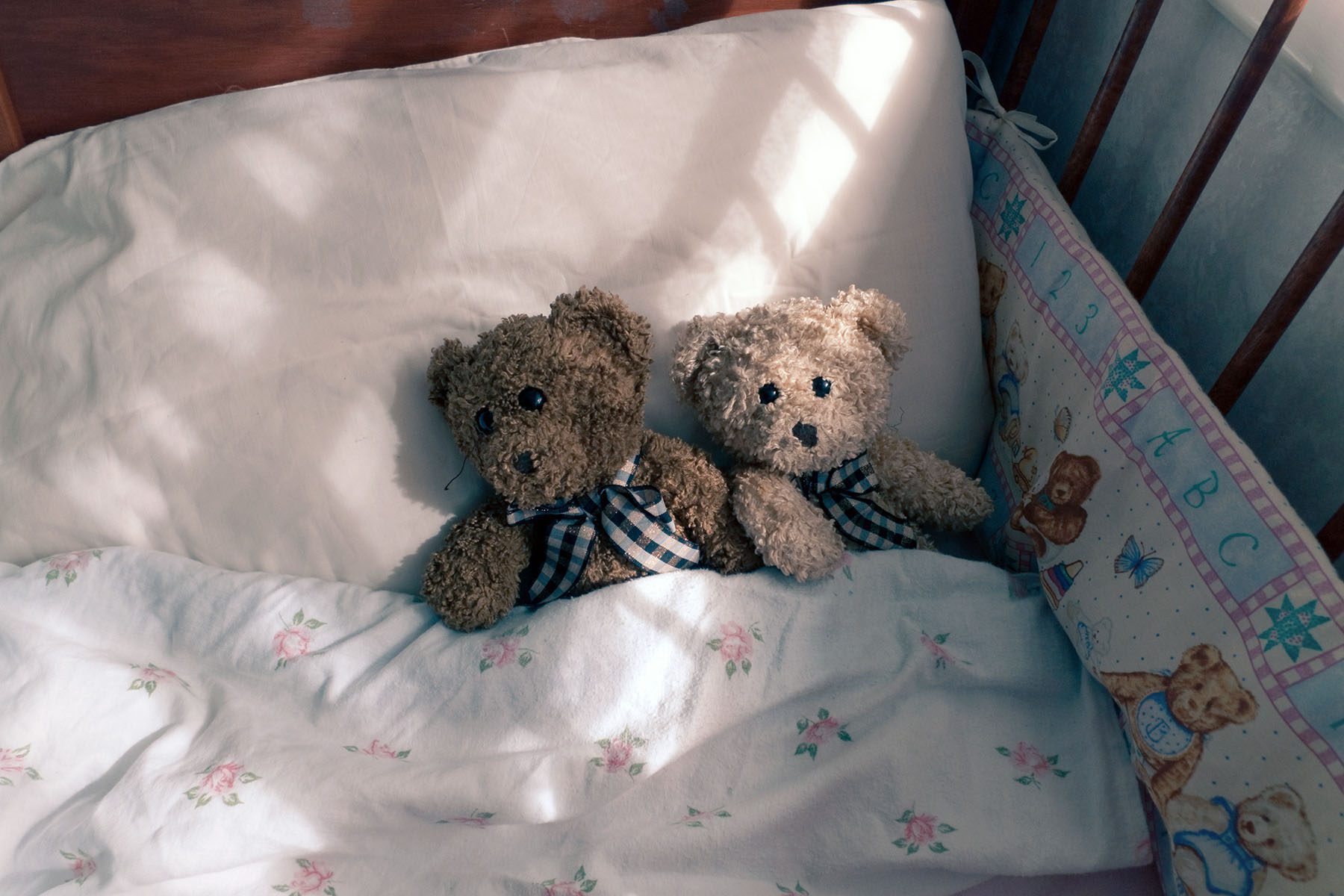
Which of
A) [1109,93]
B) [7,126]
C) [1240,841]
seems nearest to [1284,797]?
[1240,841]

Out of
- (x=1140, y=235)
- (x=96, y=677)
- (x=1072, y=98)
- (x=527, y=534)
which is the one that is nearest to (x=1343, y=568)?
(x=1140, y=235)

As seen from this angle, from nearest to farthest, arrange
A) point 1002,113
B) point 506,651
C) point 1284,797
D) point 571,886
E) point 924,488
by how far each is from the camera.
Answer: point 1284,797, point 571,886, point 506,651, point 924,488, point 1002,113

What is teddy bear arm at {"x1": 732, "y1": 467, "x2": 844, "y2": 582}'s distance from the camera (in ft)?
2.85

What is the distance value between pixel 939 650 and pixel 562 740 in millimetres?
359

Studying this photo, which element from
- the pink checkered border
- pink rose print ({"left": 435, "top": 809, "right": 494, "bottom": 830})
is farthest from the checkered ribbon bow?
pink rose print ({"left": 435, "top": 809, "right": 494, "bottom": 830})

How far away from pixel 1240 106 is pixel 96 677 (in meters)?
1.19

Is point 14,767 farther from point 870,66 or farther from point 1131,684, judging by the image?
point 870,66

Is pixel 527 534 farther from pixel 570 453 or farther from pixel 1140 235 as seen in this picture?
pixel 1140 235

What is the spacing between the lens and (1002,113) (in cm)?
112

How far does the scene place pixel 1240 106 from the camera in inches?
32.7

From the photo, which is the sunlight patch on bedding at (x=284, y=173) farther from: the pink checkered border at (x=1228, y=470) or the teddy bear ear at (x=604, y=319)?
the pink checkered border at (x=1228, y=470)

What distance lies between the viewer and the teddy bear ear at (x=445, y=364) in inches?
34.2

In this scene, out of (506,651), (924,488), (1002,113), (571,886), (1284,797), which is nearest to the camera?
(1284,797)

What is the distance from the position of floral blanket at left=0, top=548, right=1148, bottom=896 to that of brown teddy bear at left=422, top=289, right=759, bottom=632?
4cm
